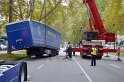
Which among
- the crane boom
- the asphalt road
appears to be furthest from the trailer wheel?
the crane boom

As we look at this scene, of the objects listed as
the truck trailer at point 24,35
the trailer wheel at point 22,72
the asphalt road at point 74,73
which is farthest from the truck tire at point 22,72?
the truck trailer at point 24,35

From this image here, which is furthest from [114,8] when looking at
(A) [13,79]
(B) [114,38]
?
(A) [13,79]

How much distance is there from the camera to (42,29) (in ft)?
138

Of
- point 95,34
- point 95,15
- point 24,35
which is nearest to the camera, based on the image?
point 24,35

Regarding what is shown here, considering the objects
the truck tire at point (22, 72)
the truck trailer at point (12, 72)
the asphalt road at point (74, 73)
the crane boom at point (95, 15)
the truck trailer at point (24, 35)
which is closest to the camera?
the truck trailer at point (12, 72)

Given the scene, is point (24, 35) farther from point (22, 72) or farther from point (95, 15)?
point (22, 72)

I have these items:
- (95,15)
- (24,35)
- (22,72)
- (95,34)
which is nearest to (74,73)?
(22,72)

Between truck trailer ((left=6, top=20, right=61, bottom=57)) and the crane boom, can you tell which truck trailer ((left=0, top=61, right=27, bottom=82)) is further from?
the crane boom

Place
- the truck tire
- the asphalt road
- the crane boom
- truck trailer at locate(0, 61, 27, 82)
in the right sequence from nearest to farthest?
truck trailer at locate(0, 61, 27, 82)
the truck tire
the asphalt road
the crane boom

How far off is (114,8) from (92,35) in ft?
17.0

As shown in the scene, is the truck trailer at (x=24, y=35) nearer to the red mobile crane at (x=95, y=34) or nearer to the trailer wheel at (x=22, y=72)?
the red mobile crane at (x=95, y=34)

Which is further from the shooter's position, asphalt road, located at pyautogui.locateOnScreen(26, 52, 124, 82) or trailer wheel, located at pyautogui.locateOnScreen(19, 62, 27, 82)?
asphalt road, located at pyautogui.locateOnScreen(26, 52, 124, 82)

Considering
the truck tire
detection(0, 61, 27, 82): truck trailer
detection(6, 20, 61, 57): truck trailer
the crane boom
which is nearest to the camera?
detection(0, 61, 27, 82): truck trailer

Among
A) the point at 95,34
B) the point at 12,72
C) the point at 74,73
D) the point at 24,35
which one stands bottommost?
the point at 74,73
